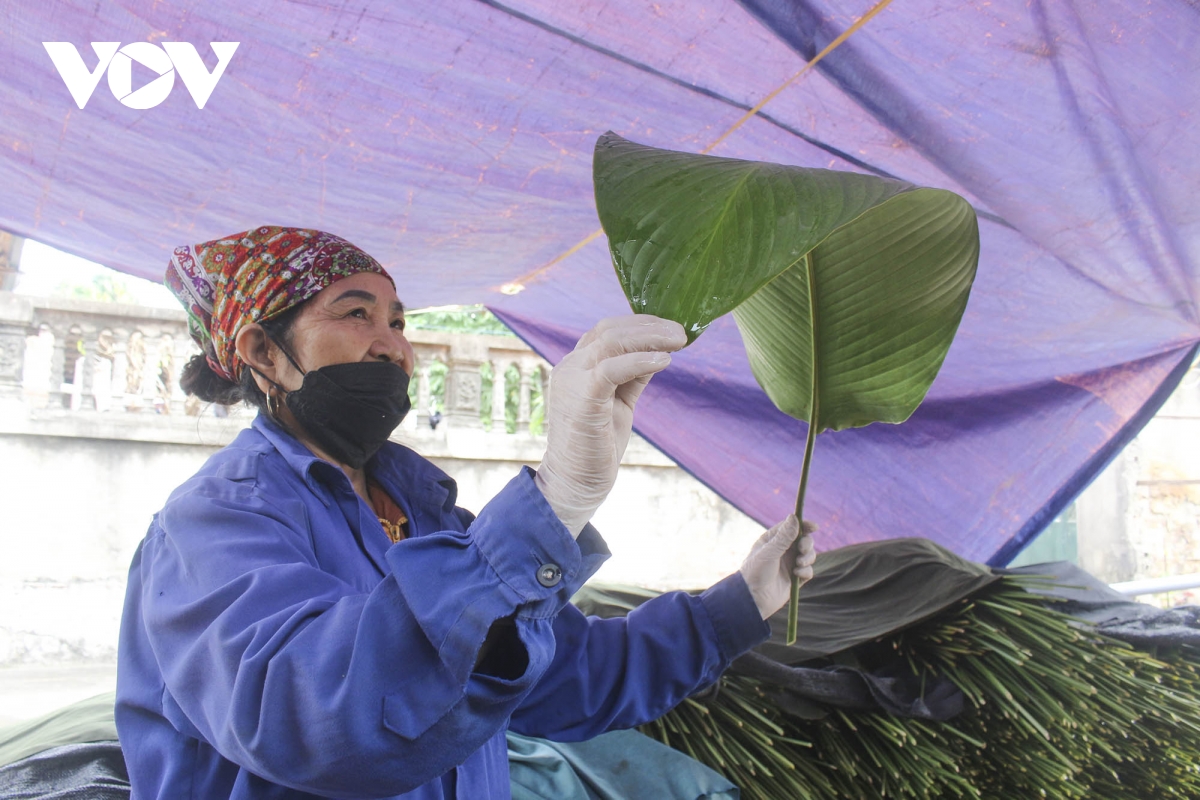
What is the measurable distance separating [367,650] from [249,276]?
800 millimetres

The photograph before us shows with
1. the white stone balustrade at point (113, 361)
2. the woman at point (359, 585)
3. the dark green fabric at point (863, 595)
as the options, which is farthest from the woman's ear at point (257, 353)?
the white stone balustrade at point (113, 361)

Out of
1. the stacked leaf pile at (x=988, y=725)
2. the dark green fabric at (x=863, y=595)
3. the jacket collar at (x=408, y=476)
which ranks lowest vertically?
the stacked leaf pile at (x=988, y=725)

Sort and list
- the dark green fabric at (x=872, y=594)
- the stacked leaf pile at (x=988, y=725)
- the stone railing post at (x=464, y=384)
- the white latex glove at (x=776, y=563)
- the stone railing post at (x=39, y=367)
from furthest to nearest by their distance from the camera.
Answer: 1. the stone railing post at (x=464, y=384)
2. the stone railing post at (x=39, y=367)
3. the dark green fabric at (x=872, y=594)
4. the stacked leaf pile at (x=988, y=725)
5. the white latex glove at (x=776, y=563)

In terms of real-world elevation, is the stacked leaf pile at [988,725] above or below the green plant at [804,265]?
below

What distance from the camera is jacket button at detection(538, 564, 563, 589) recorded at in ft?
2.87

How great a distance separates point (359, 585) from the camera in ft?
3.78

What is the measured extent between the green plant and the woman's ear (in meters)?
0.68

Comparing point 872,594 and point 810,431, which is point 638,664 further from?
point 872,594

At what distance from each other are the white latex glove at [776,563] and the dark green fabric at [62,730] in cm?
124

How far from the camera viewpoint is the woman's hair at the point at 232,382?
4.61ft

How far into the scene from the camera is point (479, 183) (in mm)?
1942

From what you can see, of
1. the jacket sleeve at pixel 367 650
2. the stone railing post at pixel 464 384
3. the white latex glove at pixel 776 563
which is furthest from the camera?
the stone railing post at pixel 464 384

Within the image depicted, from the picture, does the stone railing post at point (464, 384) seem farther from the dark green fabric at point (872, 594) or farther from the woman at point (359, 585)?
the woman at point (359, 585)

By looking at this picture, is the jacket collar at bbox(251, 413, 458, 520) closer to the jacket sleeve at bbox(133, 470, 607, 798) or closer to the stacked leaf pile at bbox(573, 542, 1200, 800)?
the jacket sleeve at bbox(133, 470, 607, 798)
